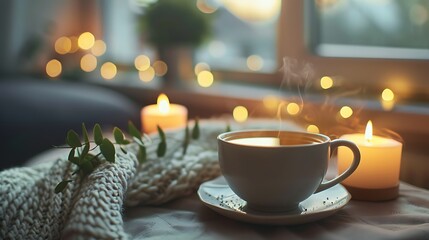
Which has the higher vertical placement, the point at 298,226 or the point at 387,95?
the point at 387,95

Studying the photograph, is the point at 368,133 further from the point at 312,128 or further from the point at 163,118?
the point at 163,118

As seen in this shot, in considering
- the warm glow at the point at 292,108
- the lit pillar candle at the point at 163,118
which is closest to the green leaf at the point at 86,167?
the lit pillar candle at the point at 163,118

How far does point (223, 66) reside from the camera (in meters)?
1.63

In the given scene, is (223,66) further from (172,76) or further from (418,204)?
(418,204)

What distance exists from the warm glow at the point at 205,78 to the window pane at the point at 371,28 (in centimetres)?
35

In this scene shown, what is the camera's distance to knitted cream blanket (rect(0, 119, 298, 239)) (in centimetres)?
50

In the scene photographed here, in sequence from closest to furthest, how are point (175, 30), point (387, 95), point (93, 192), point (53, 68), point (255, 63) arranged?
point (93, 192) → point (387, 95) → point (175, 30) → point (255, 63) → point (53, 68)

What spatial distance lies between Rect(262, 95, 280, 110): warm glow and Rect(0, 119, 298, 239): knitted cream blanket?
43 centimetres

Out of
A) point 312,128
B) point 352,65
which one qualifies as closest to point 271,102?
point 352,65

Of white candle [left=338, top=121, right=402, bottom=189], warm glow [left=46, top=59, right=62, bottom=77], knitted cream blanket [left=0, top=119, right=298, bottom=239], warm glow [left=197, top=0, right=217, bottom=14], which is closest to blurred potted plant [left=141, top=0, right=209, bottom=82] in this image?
warm glow [left=197, top=0, right=217, bottom=14]

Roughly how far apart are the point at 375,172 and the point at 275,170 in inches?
7.2

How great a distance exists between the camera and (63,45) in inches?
75.4

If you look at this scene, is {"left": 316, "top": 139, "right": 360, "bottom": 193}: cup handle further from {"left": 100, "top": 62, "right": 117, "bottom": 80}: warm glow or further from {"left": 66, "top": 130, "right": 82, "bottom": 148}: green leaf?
{"left": 100, "top": 62, "right": 117, "bottom": 80}: warm glow

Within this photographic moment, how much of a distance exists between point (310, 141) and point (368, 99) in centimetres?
55
